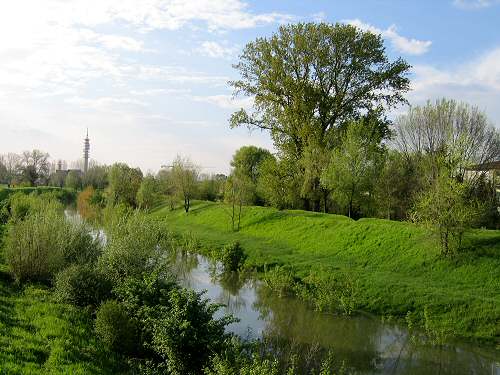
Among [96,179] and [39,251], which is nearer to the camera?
[39,251]

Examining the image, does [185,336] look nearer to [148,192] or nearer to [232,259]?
[232,259]

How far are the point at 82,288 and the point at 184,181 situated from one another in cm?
3993

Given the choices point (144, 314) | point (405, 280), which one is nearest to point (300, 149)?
point (405, 280)

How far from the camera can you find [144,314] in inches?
497

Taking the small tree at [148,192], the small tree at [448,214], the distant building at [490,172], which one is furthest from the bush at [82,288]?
the small tree at [148,192]

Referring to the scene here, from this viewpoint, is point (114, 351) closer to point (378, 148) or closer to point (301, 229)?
point (301, 229)

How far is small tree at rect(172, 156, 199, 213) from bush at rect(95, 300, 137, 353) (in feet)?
137

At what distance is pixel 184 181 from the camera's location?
2160 inches

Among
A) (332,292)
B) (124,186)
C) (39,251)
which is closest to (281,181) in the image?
(332,292)

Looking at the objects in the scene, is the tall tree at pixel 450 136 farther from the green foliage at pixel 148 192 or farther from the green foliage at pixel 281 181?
the green foliage at pixel 148 192

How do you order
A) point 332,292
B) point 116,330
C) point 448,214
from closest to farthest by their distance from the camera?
1. point 116,330
2. point 332,292
3. point 448,214

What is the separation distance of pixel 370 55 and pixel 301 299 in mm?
23881

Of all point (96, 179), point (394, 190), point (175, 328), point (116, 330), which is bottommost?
point (116, 330)

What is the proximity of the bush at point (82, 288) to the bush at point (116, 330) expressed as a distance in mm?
2659
